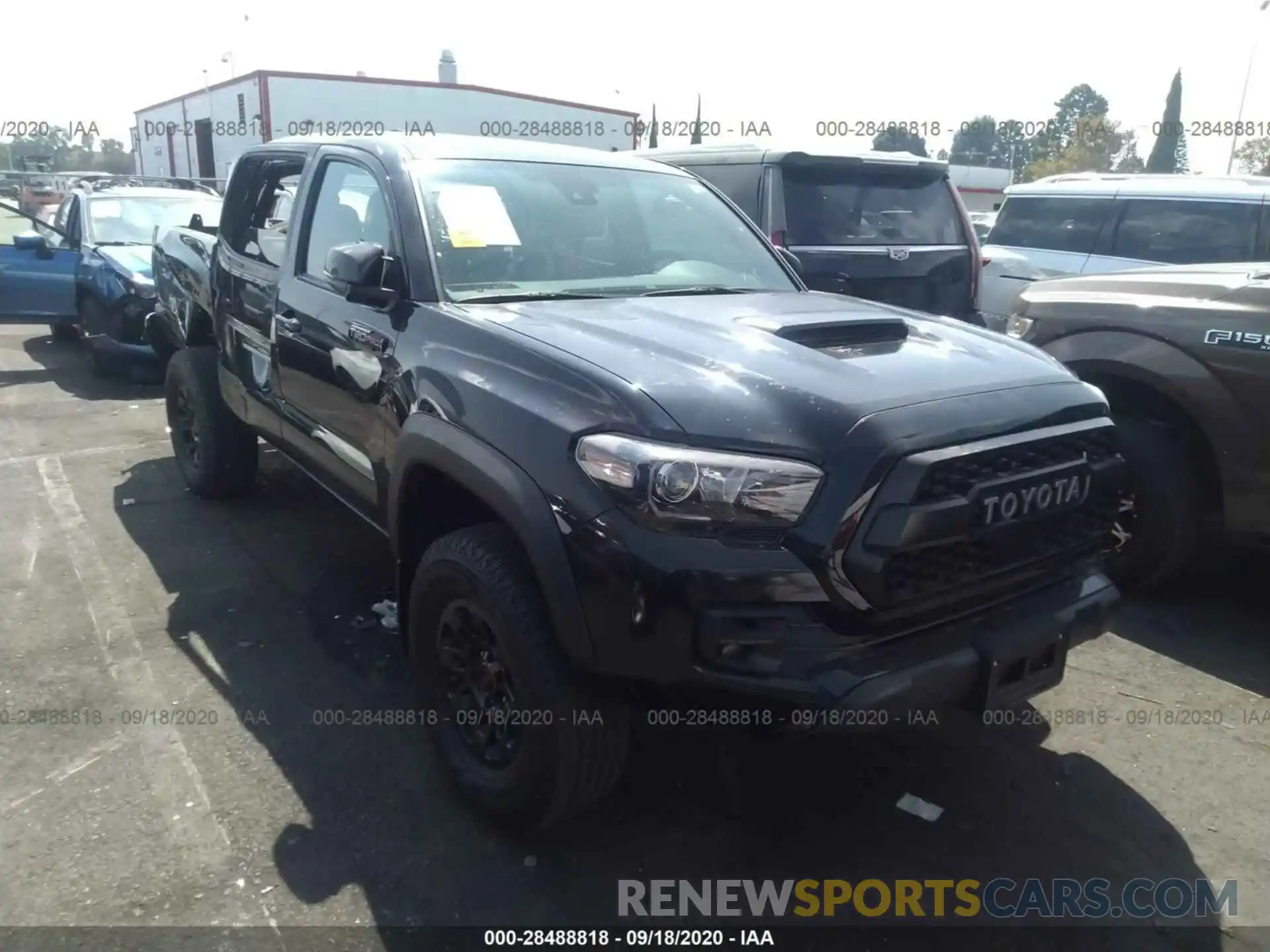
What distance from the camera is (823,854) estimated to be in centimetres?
271

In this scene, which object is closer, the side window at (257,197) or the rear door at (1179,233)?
the side window at (257,197)

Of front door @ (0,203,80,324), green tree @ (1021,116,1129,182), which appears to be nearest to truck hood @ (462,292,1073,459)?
front door @ (0,203,80,324)

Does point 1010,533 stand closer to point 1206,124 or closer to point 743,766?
point 743,766

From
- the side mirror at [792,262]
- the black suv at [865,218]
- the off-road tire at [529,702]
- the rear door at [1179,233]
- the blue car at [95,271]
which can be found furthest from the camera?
the blue car at [95,271]

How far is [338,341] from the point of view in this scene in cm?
344

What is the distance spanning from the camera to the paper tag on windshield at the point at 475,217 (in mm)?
3189

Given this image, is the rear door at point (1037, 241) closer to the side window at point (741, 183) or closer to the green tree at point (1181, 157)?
the side window at point (741, 183)

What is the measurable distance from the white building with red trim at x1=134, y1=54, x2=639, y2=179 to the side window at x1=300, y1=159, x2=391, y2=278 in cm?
2085

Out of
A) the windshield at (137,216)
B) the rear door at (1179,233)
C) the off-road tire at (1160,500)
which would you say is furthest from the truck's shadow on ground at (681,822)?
the windshield at (137,216)

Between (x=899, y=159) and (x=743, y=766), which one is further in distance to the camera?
(x=899, y=159)

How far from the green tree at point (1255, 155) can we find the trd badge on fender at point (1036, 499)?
3140cm

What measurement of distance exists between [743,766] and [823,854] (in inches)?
17.9

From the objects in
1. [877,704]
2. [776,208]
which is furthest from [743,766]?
[776,208]

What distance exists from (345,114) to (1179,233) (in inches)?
991
